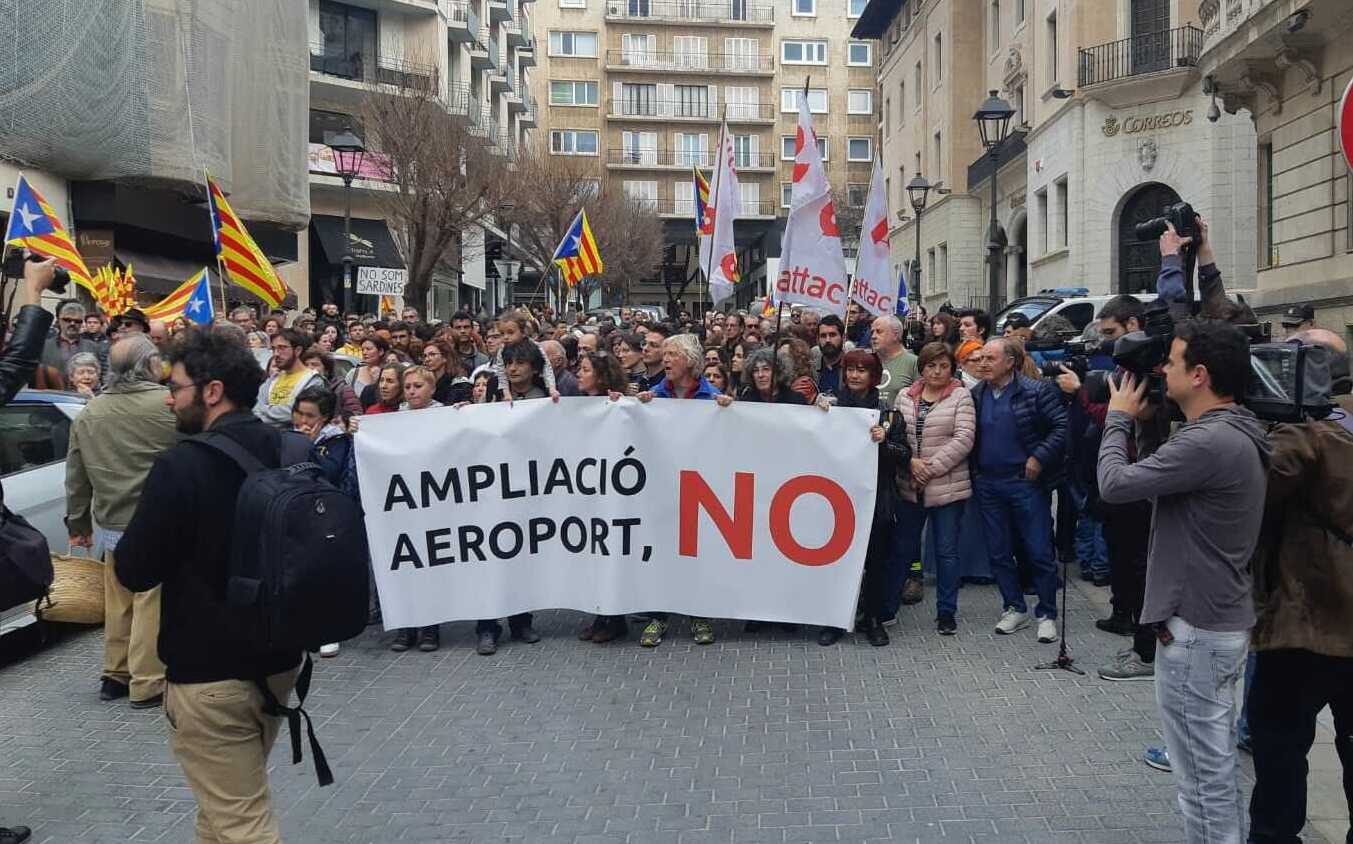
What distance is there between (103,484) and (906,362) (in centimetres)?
591

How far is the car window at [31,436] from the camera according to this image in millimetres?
7859

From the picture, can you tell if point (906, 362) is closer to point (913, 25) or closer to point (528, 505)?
point (528, 505)

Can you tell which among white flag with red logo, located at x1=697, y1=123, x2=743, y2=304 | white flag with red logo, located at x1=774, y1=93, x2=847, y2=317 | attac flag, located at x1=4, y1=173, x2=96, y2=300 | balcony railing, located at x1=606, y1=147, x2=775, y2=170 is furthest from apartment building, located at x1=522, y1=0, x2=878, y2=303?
white flag with red logo, located at x1=774, y1=93, x2=847, y2=317

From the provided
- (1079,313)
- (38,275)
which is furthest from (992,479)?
(1079,313)

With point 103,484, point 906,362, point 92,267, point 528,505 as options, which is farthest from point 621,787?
point 92,267

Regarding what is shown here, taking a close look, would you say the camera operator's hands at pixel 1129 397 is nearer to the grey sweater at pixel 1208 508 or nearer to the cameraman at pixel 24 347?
the grey sweater at pixel 1208 508

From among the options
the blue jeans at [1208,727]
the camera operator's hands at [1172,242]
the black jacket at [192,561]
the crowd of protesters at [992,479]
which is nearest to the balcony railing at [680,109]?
the crowd of protesters at [992,479]

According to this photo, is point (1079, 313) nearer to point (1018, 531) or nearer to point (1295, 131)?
point (1295, 131)

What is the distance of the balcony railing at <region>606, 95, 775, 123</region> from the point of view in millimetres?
76938

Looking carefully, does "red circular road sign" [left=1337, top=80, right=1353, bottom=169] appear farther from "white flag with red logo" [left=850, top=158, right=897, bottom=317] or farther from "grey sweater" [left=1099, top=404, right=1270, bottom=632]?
"white flag with red logo" [left=850, top=158, right=897, bottom=317]

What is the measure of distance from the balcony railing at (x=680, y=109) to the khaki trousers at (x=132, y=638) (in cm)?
7245

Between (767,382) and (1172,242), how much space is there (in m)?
3.26

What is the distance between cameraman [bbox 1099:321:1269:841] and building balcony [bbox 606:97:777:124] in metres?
74.7

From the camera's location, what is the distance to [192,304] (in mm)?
12484
